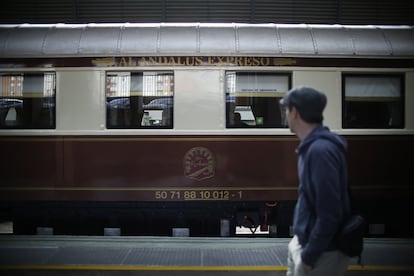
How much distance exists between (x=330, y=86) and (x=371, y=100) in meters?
0.62

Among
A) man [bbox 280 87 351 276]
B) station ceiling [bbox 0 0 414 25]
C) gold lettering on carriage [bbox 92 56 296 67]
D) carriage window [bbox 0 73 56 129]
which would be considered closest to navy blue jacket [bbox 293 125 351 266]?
man [bbox 280 87 351 276]

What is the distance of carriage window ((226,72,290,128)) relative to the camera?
6.41 meters

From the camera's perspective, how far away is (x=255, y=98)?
645cm

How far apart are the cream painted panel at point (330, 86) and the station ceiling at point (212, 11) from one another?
1.78 m

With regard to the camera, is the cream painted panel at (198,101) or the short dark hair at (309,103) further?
the cream painted panel at (198,101)

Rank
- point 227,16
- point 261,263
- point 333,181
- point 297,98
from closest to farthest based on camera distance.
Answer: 1. point 333,181
2. point 297,98
3. point 261,263
4. point 227,16

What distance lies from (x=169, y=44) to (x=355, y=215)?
14.4 feet

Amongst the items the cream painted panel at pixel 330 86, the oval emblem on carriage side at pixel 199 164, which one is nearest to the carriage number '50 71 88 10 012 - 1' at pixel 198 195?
the oval emblem on carriage side at pixel 199 164

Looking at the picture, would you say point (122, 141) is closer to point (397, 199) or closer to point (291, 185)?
point (291, 185)

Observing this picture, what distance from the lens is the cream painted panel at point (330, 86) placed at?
6.46 metres

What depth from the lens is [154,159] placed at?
6.38 metres

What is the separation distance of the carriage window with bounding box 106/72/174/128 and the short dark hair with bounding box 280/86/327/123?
13.1 feet

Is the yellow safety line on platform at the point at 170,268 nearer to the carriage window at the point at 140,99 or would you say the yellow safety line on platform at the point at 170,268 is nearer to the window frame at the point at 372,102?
the carriage window at the point at 140,99

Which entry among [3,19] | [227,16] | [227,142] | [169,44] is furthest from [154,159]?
[3,19]
